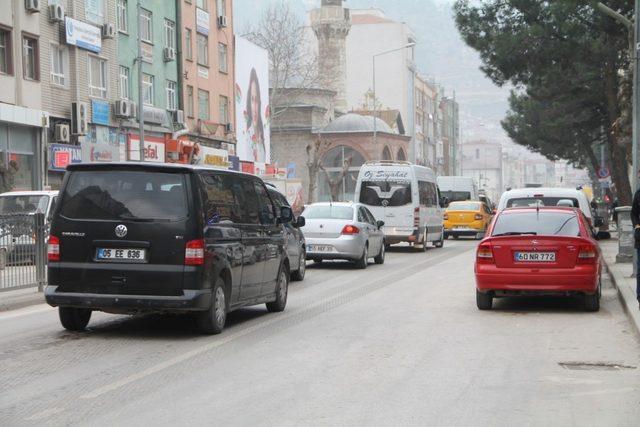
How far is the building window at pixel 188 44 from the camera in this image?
50719 mm

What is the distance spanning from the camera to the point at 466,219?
44.1 metres

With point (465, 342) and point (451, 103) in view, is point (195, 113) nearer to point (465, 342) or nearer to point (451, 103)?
point (465, 342)

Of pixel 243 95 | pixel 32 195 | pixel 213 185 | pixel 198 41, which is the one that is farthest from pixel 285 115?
pixel 213 185

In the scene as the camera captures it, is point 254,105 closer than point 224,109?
No

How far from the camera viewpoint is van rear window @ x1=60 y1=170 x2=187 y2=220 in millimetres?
11039

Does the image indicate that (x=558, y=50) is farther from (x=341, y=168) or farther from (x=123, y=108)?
(x=341, y=168)

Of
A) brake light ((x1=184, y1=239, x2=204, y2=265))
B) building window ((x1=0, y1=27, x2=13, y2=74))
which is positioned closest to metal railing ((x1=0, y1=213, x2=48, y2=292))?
brake light ((x1=184, y1=239, x2=204, y2=265))

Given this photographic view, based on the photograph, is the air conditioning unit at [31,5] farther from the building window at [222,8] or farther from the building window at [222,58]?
the building window at [222,58]

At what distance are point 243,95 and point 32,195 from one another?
120ft

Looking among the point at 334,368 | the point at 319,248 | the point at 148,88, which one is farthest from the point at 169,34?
the point at 334,368

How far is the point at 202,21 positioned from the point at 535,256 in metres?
41.1

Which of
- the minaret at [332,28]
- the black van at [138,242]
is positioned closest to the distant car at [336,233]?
the black van at [138,242]

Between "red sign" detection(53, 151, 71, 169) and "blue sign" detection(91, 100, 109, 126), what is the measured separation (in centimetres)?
234

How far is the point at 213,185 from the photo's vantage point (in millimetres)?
11609
